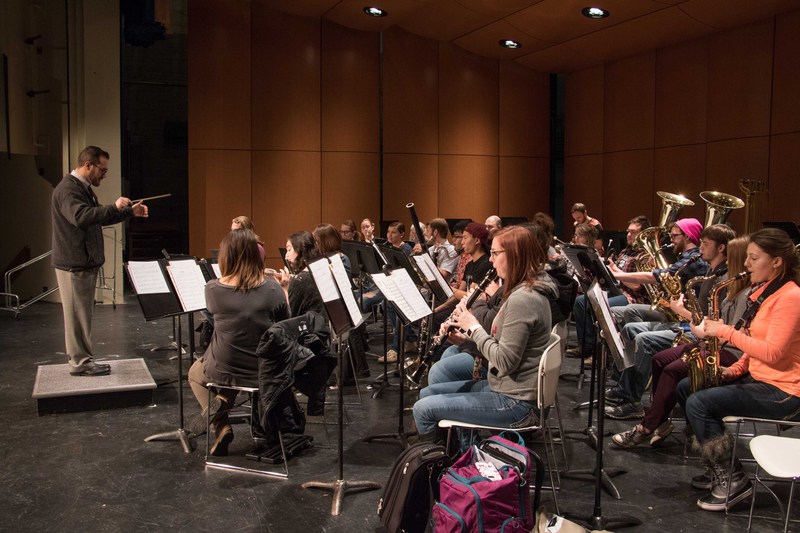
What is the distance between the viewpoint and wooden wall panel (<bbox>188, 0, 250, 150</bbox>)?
10.3 meters

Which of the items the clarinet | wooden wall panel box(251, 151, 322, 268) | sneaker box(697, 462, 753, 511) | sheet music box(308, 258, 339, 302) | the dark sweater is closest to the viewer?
sheet music box(308, 258, 339, 302)

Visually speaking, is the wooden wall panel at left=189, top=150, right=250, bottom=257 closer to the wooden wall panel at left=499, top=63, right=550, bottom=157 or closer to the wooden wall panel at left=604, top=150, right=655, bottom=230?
the wooden wall panel at left=499, top=63, right=550, bottom=157

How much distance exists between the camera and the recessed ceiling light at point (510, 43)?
10.8 m

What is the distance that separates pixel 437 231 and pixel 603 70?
5.80 m

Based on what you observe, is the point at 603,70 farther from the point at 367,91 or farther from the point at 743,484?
the point at 743,484

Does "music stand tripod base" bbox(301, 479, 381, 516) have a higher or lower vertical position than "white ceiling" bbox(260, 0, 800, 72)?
lower

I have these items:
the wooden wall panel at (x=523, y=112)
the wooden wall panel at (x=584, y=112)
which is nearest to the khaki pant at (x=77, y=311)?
the wooden wall panel at (x=523, y=112)

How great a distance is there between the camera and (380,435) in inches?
169

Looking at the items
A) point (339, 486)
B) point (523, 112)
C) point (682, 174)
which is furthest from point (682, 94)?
point (339, 486)

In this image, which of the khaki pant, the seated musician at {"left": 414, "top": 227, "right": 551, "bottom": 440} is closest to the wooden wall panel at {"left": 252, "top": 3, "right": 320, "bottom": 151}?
the khaki pant

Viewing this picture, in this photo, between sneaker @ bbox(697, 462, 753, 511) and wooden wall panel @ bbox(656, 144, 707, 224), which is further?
wooden wall panel @ bbox(656, 144, 707, 224)

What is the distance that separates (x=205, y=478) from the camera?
374cm

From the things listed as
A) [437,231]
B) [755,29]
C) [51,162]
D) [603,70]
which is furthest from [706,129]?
[51,162]

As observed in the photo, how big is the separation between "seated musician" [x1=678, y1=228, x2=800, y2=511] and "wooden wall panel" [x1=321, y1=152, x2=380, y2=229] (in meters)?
8.14
